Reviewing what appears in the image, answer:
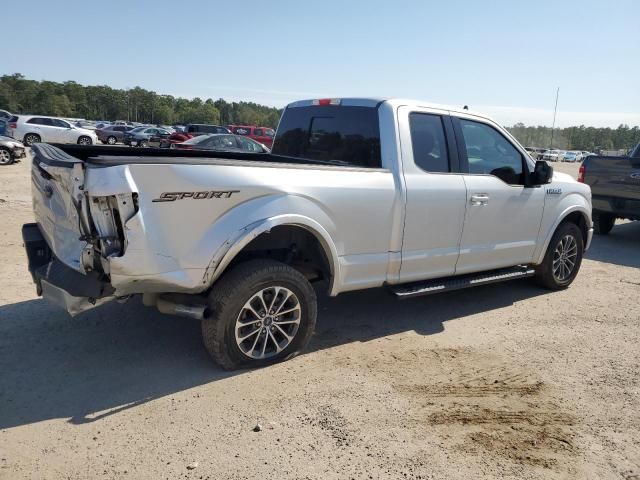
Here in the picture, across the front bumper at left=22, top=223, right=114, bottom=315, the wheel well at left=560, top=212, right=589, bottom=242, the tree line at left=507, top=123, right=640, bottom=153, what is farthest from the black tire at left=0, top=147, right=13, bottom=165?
the tree line at left=507, top=123, right=640, bottom=153

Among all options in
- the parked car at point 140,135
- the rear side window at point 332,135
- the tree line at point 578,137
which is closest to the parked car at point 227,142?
the rear side window at point 332,135

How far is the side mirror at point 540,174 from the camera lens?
5.40 m

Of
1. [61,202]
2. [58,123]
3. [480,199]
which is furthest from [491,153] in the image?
[58,123]

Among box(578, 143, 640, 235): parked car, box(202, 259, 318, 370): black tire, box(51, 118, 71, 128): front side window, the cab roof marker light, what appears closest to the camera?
box(202, 259, 318, 370): black tire

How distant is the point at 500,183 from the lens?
518 centimetres

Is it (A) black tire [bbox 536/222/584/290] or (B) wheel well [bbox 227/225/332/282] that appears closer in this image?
(B) wheel well [bbox 227/225/332/282]

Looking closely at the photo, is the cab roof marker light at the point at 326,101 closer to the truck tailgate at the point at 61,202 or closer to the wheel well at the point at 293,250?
the wheel well at the point at 293,250

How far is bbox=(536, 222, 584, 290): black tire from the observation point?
236 inches

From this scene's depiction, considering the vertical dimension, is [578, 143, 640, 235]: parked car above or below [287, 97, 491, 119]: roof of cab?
below

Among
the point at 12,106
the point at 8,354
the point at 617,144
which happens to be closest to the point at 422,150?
the point at 8,354

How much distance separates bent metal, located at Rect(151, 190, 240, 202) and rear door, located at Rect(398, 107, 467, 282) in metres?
1.65

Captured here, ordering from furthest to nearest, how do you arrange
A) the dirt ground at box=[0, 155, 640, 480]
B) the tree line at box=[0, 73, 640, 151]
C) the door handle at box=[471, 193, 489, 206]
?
the tree line at box=[0, 73, 640, 151] → the door handle at box=[471, 193, 489, 206] → the dirt ground at box=[0, 155, 640, 480]

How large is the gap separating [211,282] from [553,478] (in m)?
2.37

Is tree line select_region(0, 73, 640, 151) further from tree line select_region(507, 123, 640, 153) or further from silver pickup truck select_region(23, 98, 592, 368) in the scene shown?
silver pickup truck select_region(23, 98, 592, 368)
